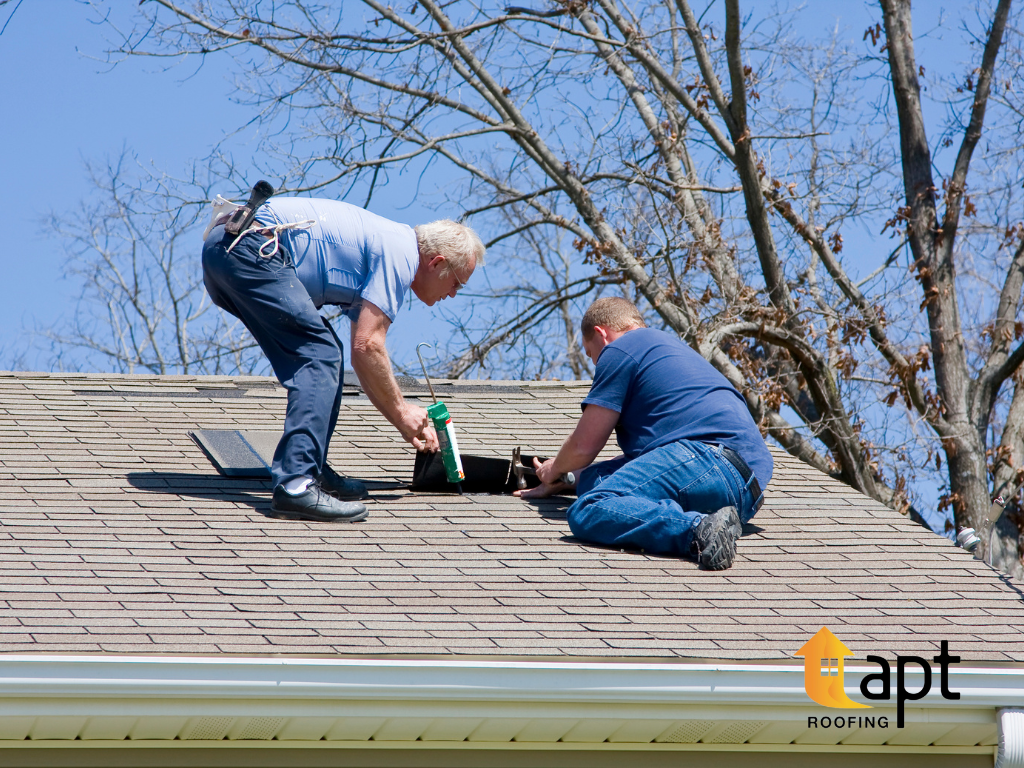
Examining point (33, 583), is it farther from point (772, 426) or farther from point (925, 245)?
point (925, 245)

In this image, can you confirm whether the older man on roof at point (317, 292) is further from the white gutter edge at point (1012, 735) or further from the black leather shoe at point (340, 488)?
the white gutter edge at point (1012, 735)

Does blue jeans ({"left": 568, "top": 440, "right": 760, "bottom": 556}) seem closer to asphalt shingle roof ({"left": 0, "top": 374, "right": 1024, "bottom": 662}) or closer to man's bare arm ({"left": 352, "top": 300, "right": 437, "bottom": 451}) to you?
asphalt shingle roof ({"left": 0, "top": 374, "right": 1024, "bottom": 662})

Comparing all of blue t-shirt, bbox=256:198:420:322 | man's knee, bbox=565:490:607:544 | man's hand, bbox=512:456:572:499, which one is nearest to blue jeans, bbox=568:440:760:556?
man's knee, bbox=565:490:607:544

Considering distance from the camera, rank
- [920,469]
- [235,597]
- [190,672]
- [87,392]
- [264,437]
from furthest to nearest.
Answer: [920,469] < [87,392] < [264,437] < [235,597] < [190,672]

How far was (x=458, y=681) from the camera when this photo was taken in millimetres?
3105

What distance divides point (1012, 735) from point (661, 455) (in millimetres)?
1668

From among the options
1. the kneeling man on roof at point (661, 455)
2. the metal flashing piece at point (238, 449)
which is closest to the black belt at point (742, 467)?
the kneeling man on roof at point (661, 455)

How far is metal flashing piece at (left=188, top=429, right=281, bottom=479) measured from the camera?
17.4 feet

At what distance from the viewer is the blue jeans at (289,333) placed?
14.4 ft

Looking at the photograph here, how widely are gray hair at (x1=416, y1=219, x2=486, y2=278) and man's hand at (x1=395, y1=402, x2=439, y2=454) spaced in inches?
23.8

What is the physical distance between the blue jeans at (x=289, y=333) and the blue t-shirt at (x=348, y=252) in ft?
0.30

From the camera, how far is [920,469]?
12.6 m

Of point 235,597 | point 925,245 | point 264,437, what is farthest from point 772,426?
point 235,597

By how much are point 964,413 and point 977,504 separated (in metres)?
1.02
